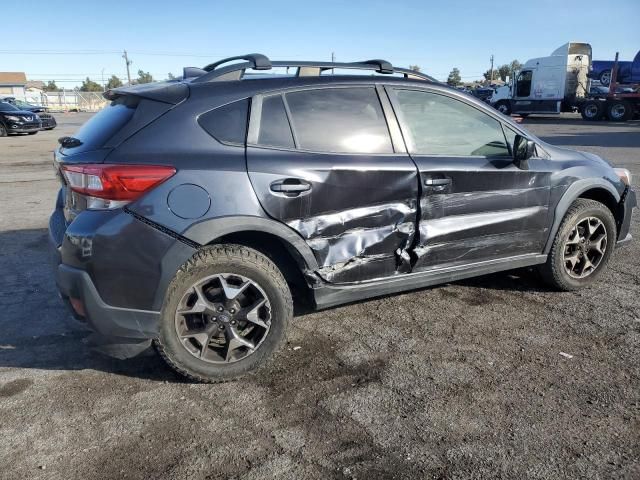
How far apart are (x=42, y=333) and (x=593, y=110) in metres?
30.5

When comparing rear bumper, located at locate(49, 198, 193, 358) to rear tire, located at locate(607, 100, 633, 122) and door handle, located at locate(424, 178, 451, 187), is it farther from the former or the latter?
rear tire, located at locate(607, 100, 633, 122)

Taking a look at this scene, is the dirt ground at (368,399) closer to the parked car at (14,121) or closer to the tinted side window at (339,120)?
the tinted side window at (339,120)

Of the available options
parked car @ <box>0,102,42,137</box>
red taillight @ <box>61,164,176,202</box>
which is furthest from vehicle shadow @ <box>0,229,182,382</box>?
parked car @ <box>0,102,42,137</box>

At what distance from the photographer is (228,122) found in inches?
126

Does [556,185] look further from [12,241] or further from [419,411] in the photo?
[12,241]

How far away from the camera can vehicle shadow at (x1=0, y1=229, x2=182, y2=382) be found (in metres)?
3.47

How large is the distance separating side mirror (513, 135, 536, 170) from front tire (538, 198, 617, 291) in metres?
0.69

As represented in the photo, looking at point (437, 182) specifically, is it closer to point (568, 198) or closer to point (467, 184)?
point (467, 184)

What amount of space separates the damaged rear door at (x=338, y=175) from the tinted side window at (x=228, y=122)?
0.19ft

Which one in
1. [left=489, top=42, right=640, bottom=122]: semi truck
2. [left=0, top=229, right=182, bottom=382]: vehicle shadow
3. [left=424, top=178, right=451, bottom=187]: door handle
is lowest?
[left=0, top=229, right=182, bottom=382]: vehicle shadow

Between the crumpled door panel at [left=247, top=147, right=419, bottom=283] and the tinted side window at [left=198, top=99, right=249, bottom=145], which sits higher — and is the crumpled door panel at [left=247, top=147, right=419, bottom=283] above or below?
below

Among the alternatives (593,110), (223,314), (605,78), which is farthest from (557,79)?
(223,314)

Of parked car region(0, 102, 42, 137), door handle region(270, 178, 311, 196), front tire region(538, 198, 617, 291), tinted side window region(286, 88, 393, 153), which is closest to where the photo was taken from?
door handle region(270, 178, 311, 196)

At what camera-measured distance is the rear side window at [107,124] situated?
3104 millimetres
